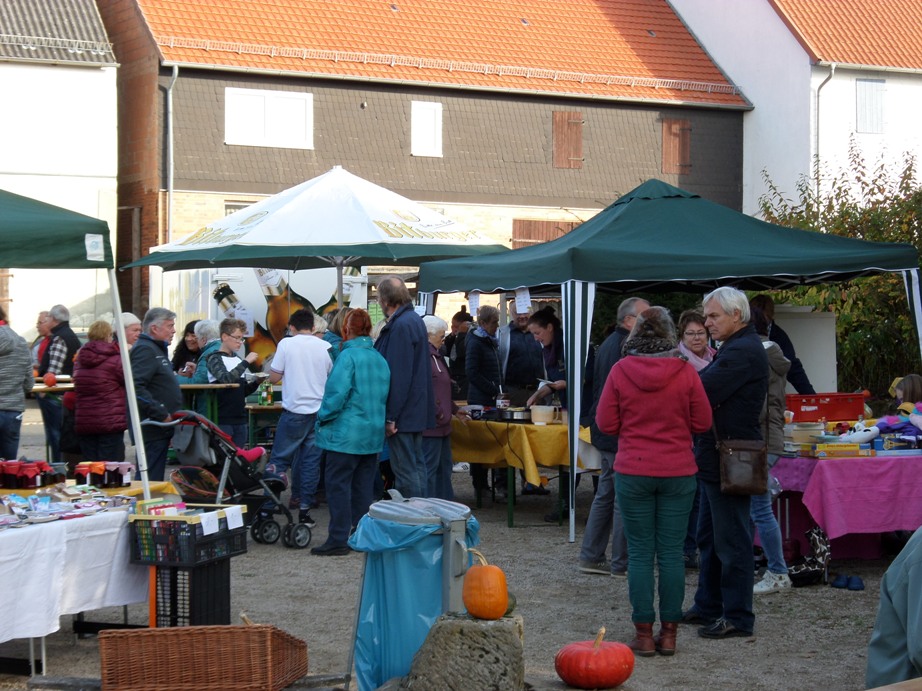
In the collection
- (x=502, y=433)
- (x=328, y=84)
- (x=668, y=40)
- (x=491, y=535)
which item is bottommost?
(x=491, y=535)

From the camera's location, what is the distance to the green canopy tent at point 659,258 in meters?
9.27

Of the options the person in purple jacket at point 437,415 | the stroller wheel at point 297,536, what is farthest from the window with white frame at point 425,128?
the stroller wheel at point 297,536

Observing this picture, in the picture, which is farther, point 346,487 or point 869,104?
point 869,104

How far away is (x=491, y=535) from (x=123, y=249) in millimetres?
20174

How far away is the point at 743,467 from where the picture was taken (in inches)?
250

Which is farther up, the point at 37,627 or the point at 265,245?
the point at 265,245

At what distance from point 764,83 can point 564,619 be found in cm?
2627

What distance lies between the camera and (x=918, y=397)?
8.92 metres

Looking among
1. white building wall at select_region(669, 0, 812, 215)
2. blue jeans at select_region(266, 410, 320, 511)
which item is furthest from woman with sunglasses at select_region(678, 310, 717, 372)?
white building wall at select_region(669, 0, 812, 215)

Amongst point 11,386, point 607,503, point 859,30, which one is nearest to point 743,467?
point 607,503

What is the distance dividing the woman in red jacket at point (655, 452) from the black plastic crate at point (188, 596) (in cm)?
200

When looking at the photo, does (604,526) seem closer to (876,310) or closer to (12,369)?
(12,369)

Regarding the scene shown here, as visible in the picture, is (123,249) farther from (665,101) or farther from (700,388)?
(700,388)

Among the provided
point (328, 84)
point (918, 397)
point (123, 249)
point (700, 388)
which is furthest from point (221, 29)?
point (700, 388)
